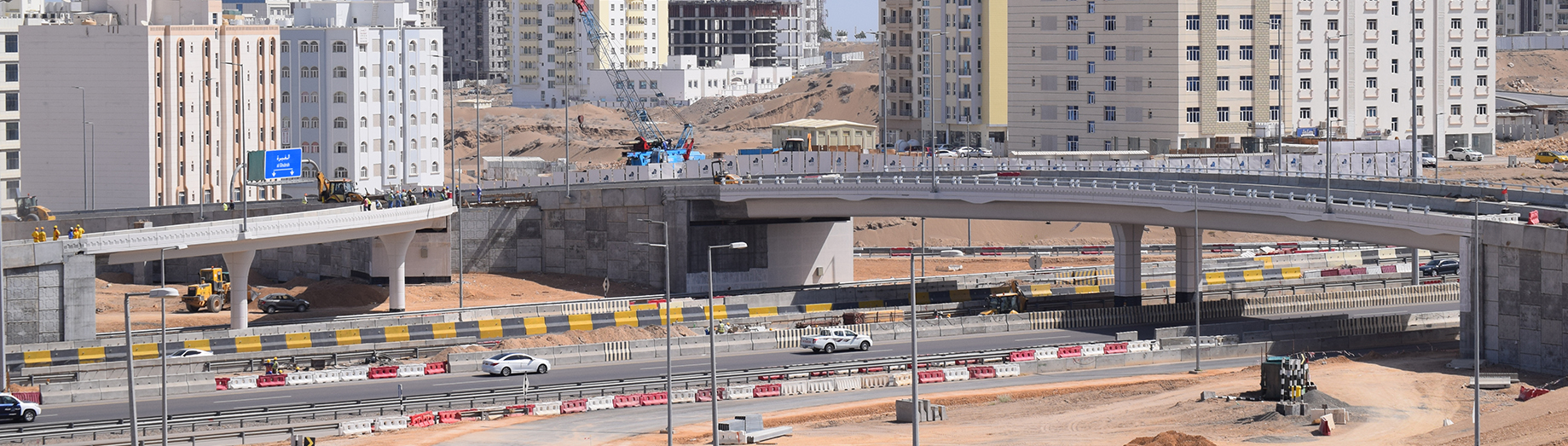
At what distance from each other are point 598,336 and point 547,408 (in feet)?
59.3

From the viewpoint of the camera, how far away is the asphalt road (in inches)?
2847

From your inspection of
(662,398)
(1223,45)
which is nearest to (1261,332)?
(662,398)

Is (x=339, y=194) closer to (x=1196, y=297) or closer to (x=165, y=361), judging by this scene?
(x=1196, y=297)

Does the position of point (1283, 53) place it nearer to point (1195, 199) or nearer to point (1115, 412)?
point (1195, 199)

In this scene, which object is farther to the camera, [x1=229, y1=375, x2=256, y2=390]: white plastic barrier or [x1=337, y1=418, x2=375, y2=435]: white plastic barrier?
[x1=229, y1=375, x2=256, y2=390]: white plastic barrier

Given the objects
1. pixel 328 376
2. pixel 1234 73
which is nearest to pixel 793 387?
pixel 328 376

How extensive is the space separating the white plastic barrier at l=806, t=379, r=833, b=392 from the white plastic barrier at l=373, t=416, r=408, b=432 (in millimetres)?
16856

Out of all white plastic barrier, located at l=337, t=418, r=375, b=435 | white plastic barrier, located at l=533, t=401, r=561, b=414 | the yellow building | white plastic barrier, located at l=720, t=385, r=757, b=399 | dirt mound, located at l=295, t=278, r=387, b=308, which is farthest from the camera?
the yellow building

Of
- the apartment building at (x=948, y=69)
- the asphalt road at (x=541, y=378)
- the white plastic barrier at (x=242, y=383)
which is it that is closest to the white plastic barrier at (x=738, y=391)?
the asphalt road at (x=541, y=378)

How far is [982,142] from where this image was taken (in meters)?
175

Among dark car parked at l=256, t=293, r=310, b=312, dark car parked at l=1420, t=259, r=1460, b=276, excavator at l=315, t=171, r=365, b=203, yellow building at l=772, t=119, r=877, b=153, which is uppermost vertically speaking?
yellow building at l=772, t=119, r=877, b=153

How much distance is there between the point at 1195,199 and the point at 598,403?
30462mm

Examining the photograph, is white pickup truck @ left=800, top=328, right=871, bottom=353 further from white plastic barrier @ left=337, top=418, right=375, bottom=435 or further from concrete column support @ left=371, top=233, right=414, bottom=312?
white plastic barrier @ left=337, top=418, right=375, bottom=435

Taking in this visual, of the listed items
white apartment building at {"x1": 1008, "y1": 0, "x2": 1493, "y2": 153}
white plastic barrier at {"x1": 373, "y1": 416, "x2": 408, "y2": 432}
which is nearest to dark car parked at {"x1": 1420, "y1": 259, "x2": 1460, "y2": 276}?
white apartment building at {"x1": 1008, "y1": 0, "x2": 1493, "y2": 153}
